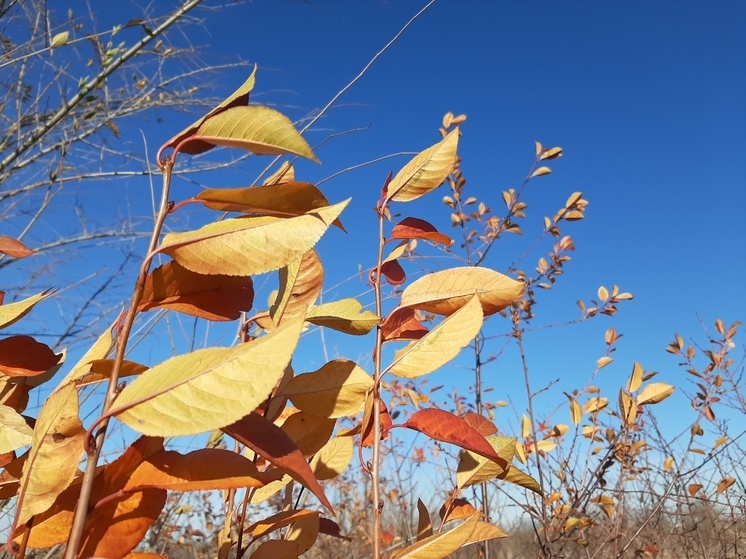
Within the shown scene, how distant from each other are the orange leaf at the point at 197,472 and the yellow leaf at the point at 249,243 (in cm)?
11

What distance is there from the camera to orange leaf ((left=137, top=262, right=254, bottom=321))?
402mm

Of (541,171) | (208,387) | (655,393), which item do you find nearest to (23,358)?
(208,387)

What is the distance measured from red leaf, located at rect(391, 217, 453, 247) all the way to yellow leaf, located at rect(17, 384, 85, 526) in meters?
0.36

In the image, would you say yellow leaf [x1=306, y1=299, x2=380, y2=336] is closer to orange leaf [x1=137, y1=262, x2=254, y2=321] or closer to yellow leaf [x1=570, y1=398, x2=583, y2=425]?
orange leaf [x1=137, y1=262, x2=254, y2=321]

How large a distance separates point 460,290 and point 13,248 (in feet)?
1.38

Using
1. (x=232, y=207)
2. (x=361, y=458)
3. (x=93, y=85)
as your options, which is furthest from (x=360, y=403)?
(x=93, y=85)

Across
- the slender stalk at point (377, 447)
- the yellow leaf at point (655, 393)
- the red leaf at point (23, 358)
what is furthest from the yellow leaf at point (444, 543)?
the yellow leaf at point (655, 393)

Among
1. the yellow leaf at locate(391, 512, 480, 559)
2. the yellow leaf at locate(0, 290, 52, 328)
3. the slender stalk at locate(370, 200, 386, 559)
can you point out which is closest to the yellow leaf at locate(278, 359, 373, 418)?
the slender stalk at locate(370, 200, 386, 559)

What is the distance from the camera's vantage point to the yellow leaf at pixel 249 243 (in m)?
0.35

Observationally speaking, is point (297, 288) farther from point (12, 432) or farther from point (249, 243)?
point (12, 432)

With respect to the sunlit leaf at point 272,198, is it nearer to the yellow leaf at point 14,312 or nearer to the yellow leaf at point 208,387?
the yellow leaf at point 208,387

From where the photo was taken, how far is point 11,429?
0.43m

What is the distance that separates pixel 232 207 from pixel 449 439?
0.26 meters

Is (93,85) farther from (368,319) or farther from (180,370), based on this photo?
(180,370)
